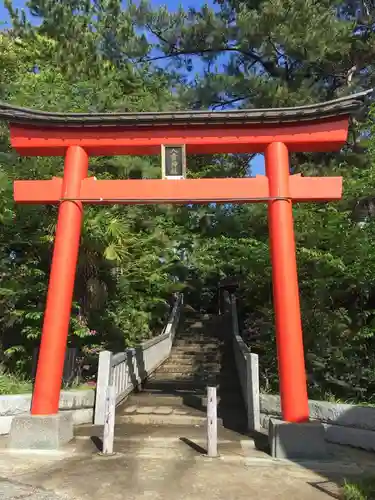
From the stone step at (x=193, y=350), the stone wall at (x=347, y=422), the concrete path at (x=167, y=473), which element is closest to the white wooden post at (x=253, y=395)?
the concrete path at (x=167, y=473)

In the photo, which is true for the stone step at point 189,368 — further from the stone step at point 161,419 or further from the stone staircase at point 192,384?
the stone step at point 161,419

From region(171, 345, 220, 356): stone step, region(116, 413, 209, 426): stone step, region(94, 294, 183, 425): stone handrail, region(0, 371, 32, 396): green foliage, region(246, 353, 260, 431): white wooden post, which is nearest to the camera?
region(0, 371, 32, 396): green foliage

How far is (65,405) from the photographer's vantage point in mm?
7711

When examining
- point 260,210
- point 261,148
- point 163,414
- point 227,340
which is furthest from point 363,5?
point 163,414

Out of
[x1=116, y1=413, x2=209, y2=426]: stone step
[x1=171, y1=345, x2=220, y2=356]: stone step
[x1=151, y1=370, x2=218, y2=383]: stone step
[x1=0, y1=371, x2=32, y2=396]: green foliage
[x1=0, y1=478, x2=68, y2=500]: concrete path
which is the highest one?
[x1=171, y1=345, x2=220, y2=356]: stone step

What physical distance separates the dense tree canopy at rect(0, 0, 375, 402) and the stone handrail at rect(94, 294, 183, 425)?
0.74 metres

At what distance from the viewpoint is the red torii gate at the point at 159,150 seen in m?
6.97

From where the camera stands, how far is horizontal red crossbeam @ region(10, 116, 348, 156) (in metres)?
7.32

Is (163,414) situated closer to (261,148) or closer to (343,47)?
(261,148)

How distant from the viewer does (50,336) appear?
680 centimetres

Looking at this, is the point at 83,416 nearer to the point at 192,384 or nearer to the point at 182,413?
the point at 182,413

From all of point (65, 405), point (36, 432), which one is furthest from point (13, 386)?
point (36, 432)

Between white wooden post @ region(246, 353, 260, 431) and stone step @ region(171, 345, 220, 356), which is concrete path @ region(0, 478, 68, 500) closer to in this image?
white wooden post @ region(246, 353, 260, 431)

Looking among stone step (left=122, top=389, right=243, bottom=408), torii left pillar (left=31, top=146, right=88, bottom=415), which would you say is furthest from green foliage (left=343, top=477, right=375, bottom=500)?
stone step (left=122, top=389, right=243, bottom=408)
